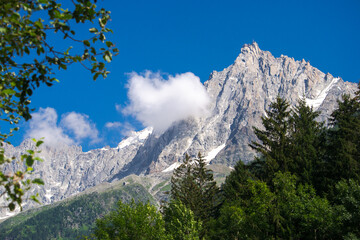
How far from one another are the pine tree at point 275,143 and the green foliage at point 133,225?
47.3 ft

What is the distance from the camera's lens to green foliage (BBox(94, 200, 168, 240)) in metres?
26.3

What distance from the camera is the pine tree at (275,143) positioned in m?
34.2

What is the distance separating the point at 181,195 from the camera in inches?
1997

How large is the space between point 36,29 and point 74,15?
73cm

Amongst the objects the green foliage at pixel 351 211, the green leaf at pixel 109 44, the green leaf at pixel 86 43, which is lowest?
the green foliage at pixel 351 211

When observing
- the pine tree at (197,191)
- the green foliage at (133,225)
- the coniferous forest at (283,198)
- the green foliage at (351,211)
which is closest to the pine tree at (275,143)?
the coniferous forest at (283,198)

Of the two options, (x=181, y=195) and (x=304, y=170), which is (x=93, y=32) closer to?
(x=304, y=170)

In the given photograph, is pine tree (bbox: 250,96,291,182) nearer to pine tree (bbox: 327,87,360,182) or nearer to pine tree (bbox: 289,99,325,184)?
pine tree (bbox: 289,99,325,184)

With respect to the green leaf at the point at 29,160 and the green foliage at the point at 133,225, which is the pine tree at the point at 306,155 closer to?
the green foliage at the point at 133,225

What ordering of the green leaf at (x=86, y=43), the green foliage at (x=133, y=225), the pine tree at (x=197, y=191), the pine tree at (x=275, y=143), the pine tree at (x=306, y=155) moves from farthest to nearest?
the pine tree at (x=197, y=191)
the pine tree at (x=306, y=155)
the pine tree at (x=275, y=143)
the green foliage at (x=133, y=225)
the green leaf at (x=86, y=43)

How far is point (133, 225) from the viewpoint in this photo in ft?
86.5

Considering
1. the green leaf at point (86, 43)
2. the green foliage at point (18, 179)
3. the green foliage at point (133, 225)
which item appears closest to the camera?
the green foliage at point (18, 179)

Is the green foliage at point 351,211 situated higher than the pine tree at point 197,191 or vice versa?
the pine tree at point 197,191

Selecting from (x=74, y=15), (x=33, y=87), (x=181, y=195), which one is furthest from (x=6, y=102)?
(x=181, y=195)
